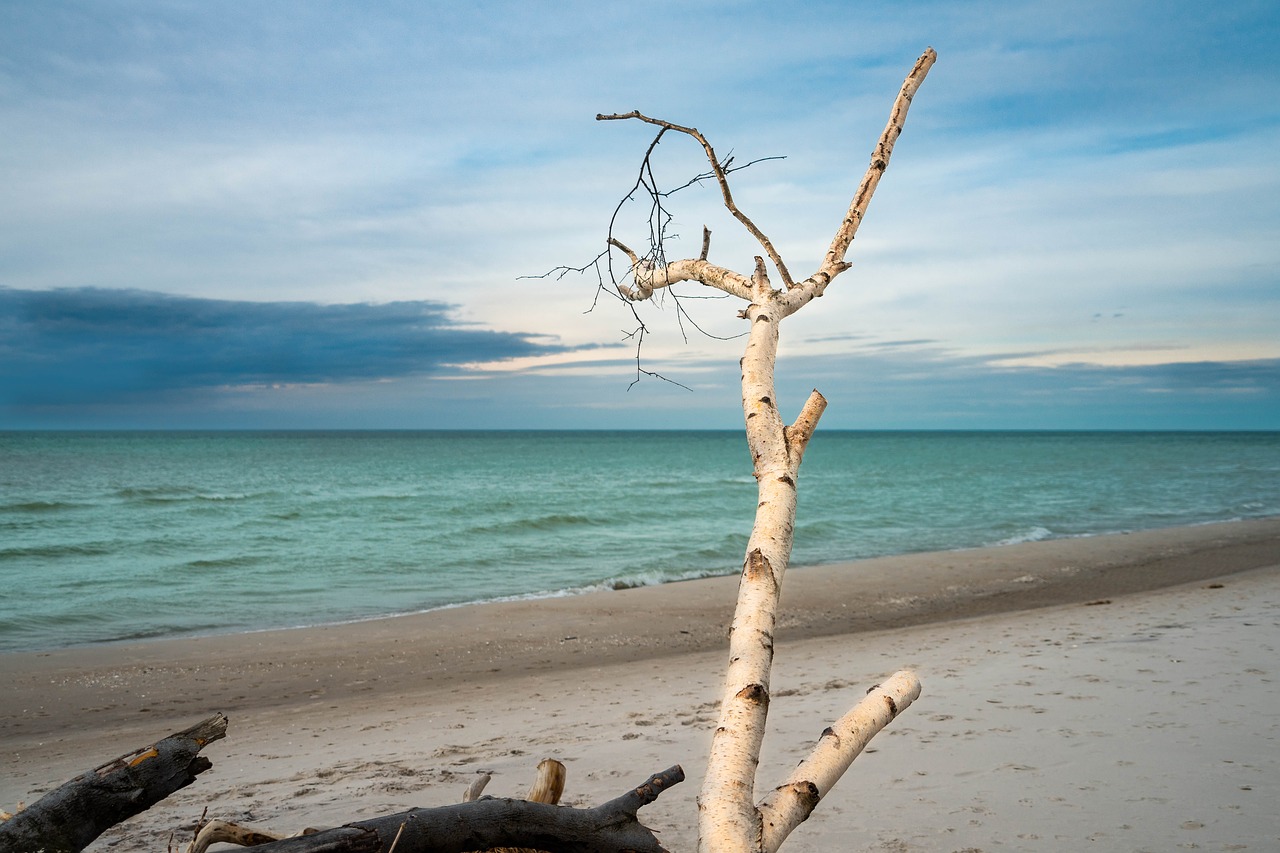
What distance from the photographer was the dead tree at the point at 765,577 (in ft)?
7.43

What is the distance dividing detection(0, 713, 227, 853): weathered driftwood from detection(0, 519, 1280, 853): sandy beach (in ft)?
7.00

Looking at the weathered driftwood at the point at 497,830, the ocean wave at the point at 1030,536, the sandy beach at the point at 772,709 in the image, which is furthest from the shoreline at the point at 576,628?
the weathered driftwood at the point at 497,830

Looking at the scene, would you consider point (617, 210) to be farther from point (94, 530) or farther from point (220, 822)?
point (94, 530)

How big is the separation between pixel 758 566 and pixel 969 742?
3723mm

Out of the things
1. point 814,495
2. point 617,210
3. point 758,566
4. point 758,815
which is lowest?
point 814,495

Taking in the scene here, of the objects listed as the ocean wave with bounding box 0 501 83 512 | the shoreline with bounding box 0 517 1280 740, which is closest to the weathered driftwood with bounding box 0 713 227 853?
the shoreline with bounding box 0 517 1280 740

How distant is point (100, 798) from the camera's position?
8.29 feet

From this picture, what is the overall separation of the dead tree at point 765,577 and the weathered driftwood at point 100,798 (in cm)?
160

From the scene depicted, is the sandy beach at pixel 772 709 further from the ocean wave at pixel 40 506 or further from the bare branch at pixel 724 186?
the ocean wave at pixel 40 506

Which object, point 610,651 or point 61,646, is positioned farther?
point 61,646

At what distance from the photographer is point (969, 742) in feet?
17.7

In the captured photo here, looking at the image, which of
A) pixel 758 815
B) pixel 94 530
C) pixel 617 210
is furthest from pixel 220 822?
pixel 94 530

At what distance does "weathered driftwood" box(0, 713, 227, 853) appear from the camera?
2.43 metres

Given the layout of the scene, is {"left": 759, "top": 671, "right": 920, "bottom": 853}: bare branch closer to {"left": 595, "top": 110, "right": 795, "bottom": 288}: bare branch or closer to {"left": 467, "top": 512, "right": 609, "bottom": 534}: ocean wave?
{"left": 595, "top": 110, "right": 795, "bottom": 288}: bare branch
